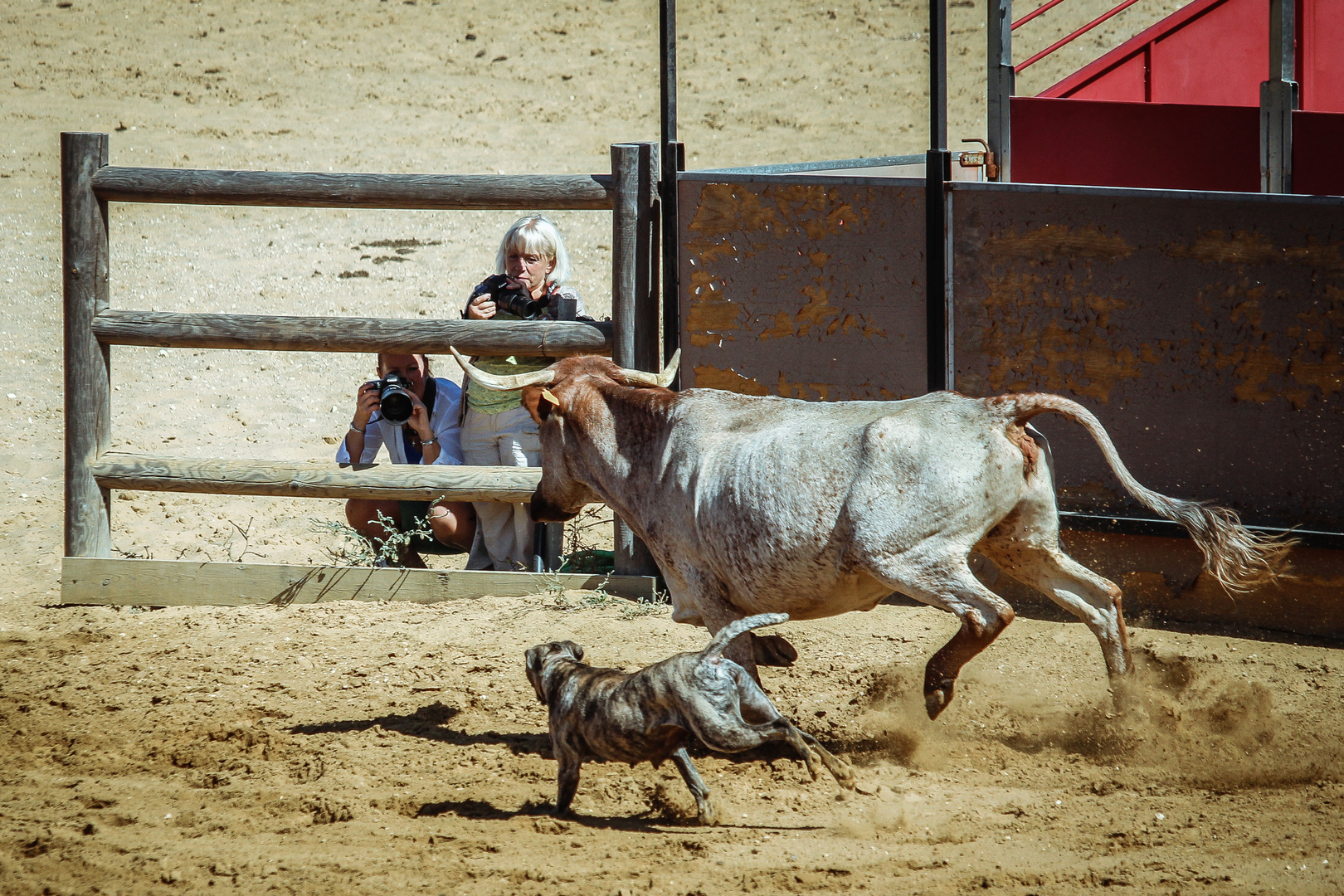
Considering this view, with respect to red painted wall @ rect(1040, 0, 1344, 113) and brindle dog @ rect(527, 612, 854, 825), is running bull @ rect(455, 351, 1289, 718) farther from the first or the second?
red painted wall @ rect(1040, 0, 1344, 113)

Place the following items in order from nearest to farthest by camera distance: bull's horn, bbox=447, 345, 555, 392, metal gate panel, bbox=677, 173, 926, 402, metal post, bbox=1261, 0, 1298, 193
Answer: bull's horn, bbox=447, 345, 555, 392 < metal gate panel, bbox=677, 173, 926, 402 < metal post, bbox=1261, 0, 1298, 193

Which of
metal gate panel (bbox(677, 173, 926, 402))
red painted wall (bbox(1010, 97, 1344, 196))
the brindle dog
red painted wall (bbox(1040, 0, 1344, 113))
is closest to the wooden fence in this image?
metal gate panel (bbox(677, 173, 926, 402))

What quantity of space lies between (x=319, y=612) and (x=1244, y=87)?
844 cm

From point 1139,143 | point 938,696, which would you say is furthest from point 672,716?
point 1139,143

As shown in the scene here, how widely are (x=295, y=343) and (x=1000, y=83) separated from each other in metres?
4.87

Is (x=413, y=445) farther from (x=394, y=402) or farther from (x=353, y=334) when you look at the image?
(x=353, y=334)

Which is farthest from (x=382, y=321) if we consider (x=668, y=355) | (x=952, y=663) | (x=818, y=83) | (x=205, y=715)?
(x=818, y=83)

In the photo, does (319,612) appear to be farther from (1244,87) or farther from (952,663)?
(1244,87)

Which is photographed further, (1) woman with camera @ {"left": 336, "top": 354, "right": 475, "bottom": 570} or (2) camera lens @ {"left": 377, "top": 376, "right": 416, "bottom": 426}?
(1) woman with camera @ {"left": 336, "top": 354, "right": 475, "bottom": 570}

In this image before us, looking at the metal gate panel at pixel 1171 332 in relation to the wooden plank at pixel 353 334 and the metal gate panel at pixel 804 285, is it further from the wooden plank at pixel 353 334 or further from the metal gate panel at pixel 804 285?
the wooden plank at pixel 353 334

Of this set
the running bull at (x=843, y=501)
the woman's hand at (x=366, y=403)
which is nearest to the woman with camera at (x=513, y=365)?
the woman's hand at (x=366, y=403)

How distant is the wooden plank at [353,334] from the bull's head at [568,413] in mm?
1080

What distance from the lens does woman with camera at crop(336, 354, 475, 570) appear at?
675 centimetres

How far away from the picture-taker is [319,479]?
657 cm
